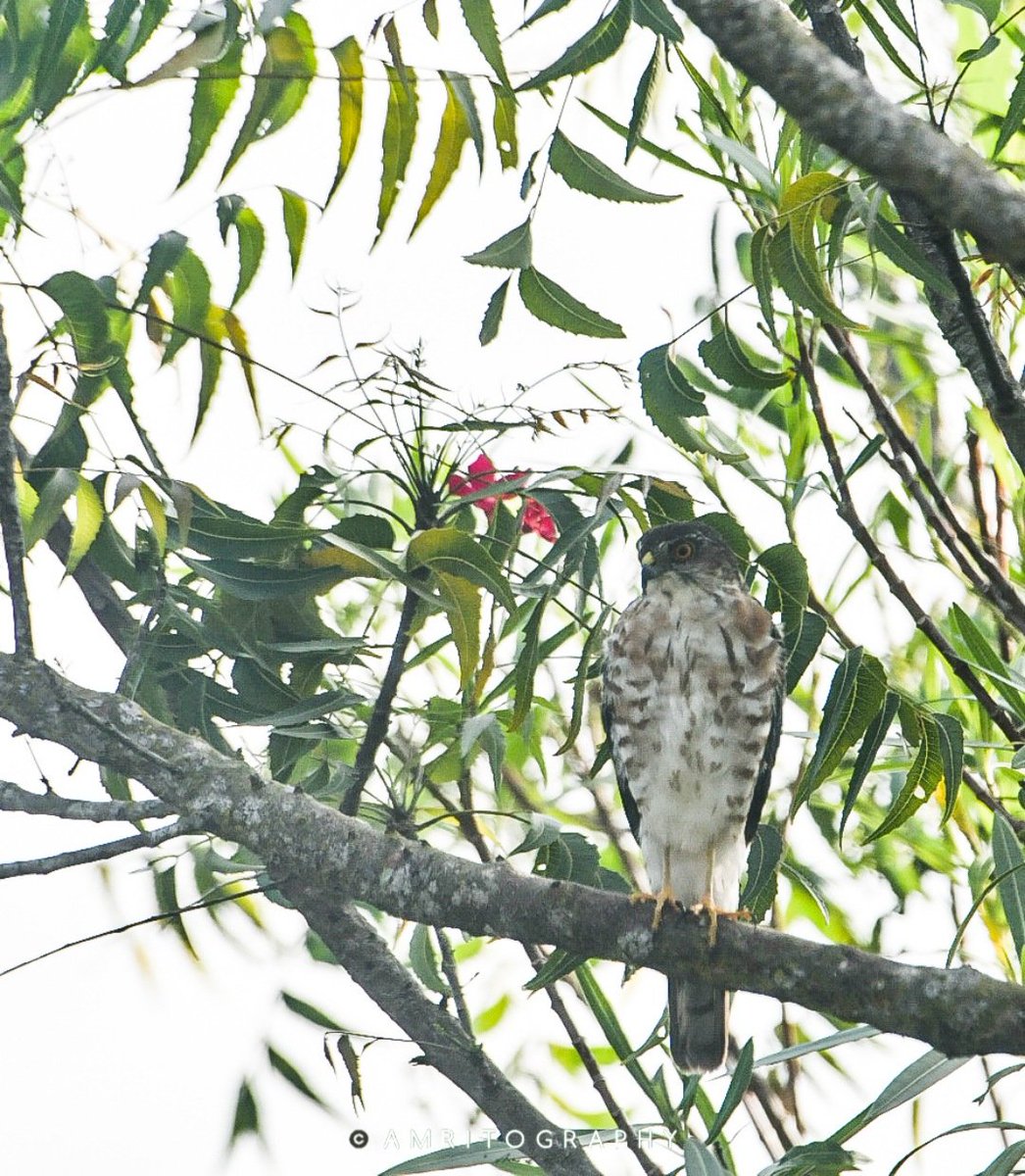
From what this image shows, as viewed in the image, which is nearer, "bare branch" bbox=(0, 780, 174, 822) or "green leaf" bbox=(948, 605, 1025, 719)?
"bare branch" bbox=(0, 780, 174, 822)

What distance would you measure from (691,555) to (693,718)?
499 mm

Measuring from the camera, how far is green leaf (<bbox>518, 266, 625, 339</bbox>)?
270 centimetres

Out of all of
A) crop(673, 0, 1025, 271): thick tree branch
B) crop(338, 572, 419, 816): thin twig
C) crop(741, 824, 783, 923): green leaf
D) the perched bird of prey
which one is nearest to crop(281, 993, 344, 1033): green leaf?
crop(338, 572, 419, 816): thin twig

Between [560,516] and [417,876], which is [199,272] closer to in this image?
[560,516]

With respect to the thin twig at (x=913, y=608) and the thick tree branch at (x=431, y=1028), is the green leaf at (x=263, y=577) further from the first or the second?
the thin twig at (x=913, y=608)

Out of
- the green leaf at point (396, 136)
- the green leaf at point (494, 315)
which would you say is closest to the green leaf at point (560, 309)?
the green leaf at point (494, 315)

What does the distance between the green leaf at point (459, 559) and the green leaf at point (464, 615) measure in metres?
0.02

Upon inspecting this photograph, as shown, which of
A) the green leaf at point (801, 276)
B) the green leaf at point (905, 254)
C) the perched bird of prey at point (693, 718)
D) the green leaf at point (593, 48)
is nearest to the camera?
the green leaf at point (801, 276)

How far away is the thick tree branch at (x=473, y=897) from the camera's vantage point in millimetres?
2297

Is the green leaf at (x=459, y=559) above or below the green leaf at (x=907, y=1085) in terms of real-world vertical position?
above

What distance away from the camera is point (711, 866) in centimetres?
409

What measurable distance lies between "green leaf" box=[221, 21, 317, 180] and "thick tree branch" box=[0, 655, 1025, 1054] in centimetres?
110

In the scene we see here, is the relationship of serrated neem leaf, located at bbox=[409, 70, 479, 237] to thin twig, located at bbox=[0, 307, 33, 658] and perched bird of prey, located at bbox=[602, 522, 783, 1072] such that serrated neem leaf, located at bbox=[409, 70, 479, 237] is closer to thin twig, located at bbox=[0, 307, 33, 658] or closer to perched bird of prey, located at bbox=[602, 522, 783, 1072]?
thin twig, located at bbox=[0, 307, 33, 658]

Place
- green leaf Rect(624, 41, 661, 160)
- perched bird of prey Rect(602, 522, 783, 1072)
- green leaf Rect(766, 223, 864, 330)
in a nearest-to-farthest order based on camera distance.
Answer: green leaf Rect(766, 223, 864, 330)
green leaf Rect(624, 41, 661, 160)
perched bird of prey Rect(602, 522, 783, 1072)
